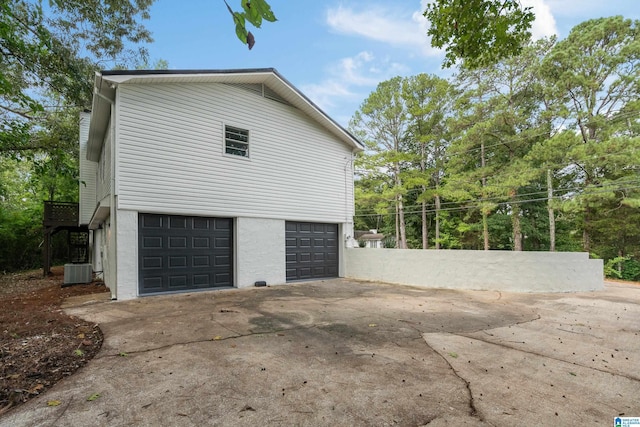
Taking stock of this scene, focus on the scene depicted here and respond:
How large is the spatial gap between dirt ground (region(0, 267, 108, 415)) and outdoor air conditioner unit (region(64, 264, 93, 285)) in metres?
4.16

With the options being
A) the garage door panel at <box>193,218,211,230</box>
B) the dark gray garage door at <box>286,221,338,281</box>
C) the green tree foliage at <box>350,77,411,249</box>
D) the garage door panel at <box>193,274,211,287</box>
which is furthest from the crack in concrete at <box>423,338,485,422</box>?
the green tree foliage at <box>350,77,411,249</box>

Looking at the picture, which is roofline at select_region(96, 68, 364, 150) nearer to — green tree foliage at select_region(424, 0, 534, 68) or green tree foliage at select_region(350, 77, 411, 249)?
green tree foliage at select_region(424, 0, 534, 68)

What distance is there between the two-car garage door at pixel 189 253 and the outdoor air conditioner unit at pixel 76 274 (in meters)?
4.62

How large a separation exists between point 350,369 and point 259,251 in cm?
676

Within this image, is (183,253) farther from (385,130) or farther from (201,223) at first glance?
(385,130)

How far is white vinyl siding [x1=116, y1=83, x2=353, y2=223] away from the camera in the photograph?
7.61 metres

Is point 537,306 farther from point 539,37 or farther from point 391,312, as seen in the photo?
point 539,37

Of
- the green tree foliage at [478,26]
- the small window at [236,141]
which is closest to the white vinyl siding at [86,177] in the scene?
the small window at [236,141]

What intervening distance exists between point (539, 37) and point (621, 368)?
22015 millimetres

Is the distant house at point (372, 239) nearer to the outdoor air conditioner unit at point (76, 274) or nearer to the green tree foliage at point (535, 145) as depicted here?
the green tree foliage at point (535, 145)

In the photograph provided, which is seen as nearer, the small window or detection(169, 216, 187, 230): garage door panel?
detection(169, 216, 187, 230): garage door panel

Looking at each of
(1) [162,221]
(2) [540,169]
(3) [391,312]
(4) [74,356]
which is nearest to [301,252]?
(1) [162,221]

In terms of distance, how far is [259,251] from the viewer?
956cm

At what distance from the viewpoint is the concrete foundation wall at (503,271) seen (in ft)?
28.1
